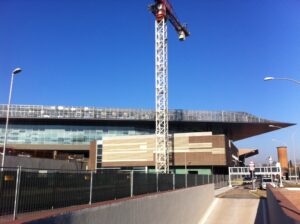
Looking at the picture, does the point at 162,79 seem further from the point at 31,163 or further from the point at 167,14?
the point at 31,163

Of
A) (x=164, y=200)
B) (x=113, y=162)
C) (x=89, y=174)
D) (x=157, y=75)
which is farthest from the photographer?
(x=113, y=162)

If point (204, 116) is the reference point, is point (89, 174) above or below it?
below

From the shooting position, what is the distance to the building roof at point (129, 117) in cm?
11575

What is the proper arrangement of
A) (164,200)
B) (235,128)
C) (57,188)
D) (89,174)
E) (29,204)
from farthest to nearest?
(235,128)
(164,200)
(89,174)
(57,188)
(29,204)

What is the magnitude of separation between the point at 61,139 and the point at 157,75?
152ft

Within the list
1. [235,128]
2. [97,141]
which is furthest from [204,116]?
[97,141]

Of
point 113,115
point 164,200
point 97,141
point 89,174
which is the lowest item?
point 164,200

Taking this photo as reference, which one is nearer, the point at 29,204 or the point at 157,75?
the point at 29,204

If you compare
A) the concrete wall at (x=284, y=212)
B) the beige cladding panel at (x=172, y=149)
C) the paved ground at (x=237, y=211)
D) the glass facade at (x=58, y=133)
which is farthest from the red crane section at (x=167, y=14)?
the concrete wall at (x=284, y=212)

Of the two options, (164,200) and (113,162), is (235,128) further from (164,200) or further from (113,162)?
(164,200)

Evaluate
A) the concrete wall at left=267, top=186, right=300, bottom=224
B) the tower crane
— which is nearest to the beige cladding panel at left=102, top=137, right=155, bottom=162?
the tower crane

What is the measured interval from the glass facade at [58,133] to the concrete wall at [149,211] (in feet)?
281

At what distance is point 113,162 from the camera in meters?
104

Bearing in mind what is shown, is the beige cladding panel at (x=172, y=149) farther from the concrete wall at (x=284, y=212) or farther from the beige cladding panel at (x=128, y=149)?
the concrete wall at (x=284, y=212)
